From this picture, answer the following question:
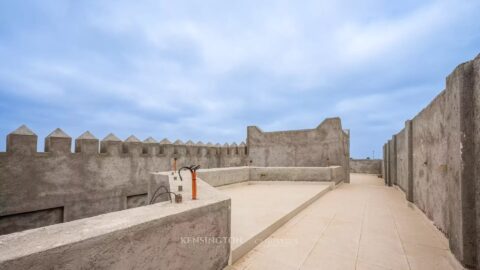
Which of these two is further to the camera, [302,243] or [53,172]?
[53,172]

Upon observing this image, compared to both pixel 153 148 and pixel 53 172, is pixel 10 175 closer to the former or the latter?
pixel 53 172

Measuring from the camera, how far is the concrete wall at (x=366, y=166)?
22.6m

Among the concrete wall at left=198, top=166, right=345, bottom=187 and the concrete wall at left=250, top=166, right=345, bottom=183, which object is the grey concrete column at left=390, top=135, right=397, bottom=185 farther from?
the concrete wall at left=250, top=166, right=345, bottom=183

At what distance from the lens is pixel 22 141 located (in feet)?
24.1

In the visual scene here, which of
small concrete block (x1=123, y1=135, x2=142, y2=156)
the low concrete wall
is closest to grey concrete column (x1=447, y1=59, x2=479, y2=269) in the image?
the low concrete wall

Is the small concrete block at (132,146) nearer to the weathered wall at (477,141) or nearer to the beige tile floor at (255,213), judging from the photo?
the beige tile floor at (255,213)

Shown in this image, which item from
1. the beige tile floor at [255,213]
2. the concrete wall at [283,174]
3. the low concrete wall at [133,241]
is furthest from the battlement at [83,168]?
the low concrete wall at [133,241]

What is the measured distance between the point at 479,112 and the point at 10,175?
11.3 meters

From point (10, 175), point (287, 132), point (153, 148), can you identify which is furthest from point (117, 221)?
point (287, 132)

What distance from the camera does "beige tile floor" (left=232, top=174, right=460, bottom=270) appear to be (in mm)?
3049

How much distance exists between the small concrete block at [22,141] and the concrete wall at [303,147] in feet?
40.3

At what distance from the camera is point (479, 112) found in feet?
8.41

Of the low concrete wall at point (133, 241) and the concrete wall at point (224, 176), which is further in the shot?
the concrete wall at point (224, 176)

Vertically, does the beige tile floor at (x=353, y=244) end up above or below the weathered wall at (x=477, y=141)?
below
